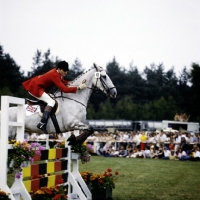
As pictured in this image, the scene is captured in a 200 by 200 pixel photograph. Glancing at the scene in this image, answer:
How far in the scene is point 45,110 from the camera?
7.79 meters

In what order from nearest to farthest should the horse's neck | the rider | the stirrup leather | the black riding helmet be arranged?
the stirrup leather
the rider
the black riding helmet
the horse's neck

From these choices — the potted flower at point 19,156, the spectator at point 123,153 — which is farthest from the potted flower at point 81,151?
the spectator at point 123,153

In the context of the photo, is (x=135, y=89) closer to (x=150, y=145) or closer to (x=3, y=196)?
(x=150, y=145)

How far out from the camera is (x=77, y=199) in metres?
7.63

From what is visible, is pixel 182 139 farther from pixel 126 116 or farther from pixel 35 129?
pixel 126 116

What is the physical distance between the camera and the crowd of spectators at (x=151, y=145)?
70.5 feet

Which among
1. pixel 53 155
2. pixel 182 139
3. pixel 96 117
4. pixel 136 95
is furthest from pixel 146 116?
pixel 53 155

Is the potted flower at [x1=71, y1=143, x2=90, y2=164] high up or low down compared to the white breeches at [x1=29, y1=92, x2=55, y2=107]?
down

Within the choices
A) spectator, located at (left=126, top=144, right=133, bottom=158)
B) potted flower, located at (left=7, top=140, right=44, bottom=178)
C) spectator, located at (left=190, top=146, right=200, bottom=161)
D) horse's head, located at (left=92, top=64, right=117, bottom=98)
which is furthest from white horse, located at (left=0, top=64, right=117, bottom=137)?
spectator, located at (left=126, top=144, right=133, bottom=158)

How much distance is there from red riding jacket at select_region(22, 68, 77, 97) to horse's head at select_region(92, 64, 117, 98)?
2.03 feet

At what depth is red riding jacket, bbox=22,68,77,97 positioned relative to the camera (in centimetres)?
785

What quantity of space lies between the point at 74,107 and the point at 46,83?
74 cm

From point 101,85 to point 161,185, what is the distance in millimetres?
3202

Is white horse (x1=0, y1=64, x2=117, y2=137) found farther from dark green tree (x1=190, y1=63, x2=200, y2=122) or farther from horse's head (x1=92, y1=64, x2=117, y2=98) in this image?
dark green tree (x1=190, y1=63, x2=200, y2=122)
